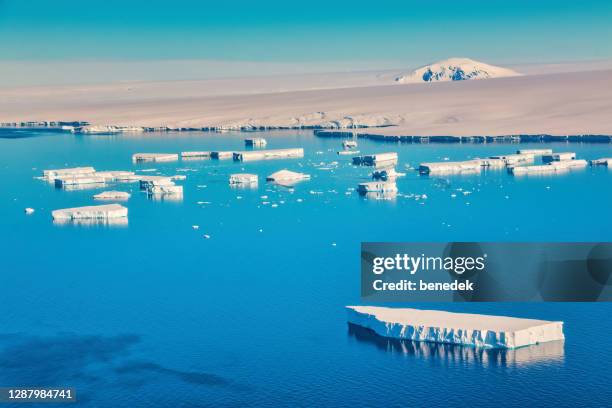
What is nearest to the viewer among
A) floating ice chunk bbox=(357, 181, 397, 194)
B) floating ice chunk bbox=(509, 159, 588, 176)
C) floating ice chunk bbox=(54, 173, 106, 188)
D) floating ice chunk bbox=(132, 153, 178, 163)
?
floating ice chunk bbox=(357, 181, 397, 194)

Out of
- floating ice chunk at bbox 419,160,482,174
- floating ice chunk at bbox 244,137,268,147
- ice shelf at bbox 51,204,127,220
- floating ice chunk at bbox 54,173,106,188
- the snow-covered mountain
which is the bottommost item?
ice shelf at bbox 51,204,127,220

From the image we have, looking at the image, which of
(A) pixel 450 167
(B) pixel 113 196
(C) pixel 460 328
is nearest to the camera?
(C) pixel 460 328

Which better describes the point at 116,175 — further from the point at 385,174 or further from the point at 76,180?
the point at 385,174

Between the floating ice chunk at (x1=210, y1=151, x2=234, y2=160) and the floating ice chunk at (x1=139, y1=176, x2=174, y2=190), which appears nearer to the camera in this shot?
the floating ice chunk at (x1=139, y1=176, x2=174, y2=190)

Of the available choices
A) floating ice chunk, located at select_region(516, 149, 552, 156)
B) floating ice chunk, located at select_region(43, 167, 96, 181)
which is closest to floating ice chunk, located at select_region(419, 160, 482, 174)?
floating ice chunk, located at select_region(516, 149, 552, 156)

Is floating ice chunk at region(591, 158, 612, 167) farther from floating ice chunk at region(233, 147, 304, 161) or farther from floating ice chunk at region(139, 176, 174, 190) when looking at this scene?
floating ice chunk at region(139, 176, 174, 190)

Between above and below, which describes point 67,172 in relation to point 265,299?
above

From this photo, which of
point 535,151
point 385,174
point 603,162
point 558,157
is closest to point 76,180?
point 385,174
